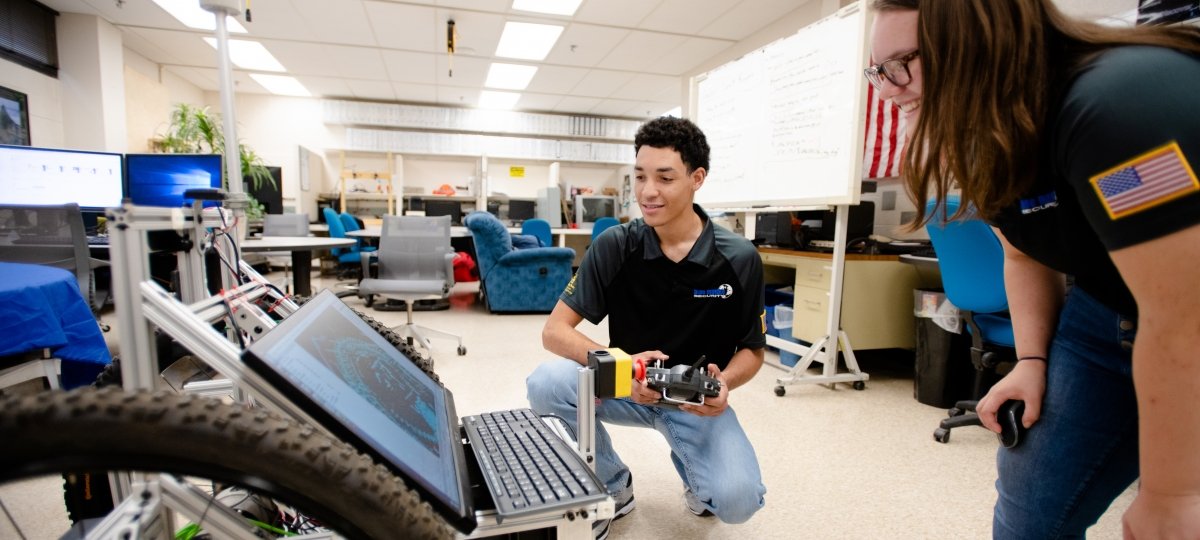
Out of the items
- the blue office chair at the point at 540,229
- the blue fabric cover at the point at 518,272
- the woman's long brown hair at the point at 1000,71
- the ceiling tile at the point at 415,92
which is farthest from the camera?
the ceiling tile at the point at 415,92

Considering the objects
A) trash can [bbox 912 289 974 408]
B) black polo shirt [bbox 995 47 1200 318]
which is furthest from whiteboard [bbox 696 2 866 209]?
black polo shirt [bbox 995 47 1200 318]

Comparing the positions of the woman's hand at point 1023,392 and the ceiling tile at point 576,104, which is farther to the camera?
the ceiling tile at point 576,104

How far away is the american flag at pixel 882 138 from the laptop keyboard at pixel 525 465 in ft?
10.1

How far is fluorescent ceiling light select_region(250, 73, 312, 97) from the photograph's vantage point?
581cm

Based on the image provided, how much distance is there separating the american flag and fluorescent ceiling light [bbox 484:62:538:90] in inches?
136

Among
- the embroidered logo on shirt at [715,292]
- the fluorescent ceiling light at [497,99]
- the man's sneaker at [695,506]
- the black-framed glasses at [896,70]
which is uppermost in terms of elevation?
the fluorescent ceiling light at [497,99]

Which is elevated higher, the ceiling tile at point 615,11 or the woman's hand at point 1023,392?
the ceiling tile at point 615,11

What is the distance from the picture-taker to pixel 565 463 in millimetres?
692

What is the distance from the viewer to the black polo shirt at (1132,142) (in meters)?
0.44

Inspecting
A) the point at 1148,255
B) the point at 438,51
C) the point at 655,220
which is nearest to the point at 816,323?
the point at 655,220

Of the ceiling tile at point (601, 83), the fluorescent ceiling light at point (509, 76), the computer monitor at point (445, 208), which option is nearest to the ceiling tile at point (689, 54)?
the ceiling tile at point (601, 83)

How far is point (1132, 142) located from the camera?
46 centimetres

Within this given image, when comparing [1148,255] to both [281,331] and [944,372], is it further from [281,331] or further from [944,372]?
[944,372]

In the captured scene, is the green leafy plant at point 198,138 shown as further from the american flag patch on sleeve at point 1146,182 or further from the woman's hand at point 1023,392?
the american flag patch on sleeve at point 1146,182
